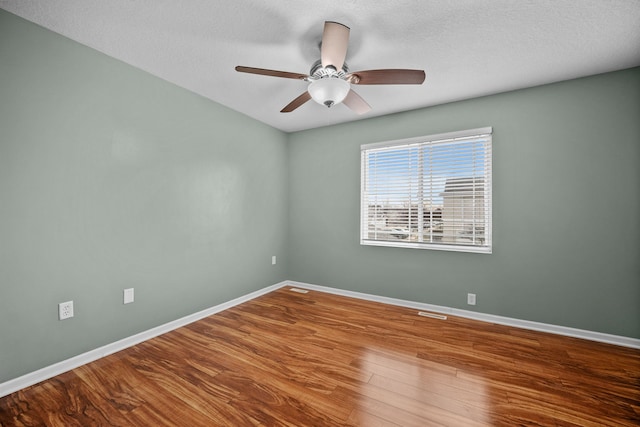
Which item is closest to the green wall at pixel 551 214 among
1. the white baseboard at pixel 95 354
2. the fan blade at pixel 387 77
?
the fan blade at pixel 387 77

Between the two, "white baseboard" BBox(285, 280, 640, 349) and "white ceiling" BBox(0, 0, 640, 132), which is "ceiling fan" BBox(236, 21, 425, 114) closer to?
"white ceiling" BBox(0, 0, 640, 132)

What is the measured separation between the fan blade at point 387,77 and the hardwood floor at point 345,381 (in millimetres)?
2153

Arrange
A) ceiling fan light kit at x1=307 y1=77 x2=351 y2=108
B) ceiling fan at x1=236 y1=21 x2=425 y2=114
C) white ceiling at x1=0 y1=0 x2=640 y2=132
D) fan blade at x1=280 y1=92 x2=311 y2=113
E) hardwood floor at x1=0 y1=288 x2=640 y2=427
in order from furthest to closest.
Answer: fan blade at x1=280 y1=92 x2=311 y2=113 < ceiling fan light kit at x1=307 y1=77 x2=351 y2=108 < ceiling fan at x1=236 y1=21 x2=425 y2=114 < white ceiling at x1=0 y1=0 x2=640 y2=132 < hardwood floor at x1=0 y1=288 x2=640 y2=427

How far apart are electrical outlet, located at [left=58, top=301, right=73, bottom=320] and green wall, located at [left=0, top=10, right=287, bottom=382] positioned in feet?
0.11

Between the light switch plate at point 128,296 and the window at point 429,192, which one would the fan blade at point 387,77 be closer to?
the window at point 429,192

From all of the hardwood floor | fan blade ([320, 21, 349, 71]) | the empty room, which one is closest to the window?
the empty room

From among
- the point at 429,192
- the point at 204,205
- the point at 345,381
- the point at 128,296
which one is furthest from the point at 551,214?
the point at 128,296

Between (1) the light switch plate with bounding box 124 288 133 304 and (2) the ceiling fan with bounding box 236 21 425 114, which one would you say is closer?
(2) the ceiling fan with bounding box 236 21 425 114

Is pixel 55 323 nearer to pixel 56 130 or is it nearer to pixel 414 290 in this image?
pixel 56 130

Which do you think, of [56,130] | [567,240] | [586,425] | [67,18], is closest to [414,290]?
[567,240]

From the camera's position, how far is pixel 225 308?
3240mm

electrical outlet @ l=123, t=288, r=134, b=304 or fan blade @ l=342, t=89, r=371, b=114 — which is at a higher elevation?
fan blade @ l=342, t=89, r=371, b=114

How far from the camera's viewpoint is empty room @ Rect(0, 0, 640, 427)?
1704 millimetres

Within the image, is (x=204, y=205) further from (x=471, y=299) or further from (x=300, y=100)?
(x=471, y=299)
